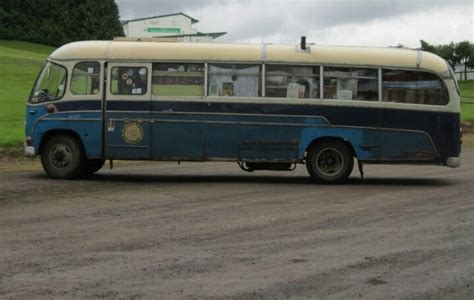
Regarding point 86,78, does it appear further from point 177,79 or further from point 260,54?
point 260,54

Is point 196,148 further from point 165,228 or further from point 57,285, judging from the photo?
point 57,285

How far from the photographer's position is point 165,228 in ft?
30.3

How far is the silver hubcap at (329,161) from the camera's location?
1442 centimetres

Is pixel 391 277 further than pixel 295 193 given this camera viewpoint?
No

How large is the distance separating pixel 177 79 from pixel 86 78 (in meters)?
1.91

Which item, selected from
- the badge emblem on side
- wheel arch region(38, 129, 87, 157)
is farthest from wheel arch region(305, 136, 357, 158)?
wheel arch region(38, 129, 87, 157)

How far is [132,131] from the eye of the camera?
14.4 m

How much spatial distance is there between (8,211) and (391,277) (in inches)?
247

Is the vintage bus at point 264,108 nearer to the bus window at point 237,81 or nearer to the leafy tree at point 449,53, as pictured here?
the bus window at point 237,81

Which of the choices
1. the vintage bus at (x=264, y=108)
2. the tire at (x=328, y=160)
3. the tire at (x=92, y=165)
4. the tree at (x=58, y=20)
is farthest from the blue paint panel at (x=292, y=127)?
the tree at (x=58, y=20)

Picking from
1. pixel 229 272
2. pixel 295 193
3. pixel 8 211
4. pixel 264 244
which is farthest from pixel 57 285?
pixel 295 193

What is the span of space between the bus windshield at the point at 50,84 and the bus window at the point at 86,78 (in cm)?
25

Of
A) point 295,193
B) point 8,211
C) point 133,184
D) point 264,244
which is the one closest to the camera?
point 264,244

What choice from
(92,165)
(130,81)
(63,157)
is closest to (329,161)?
(130,81)
